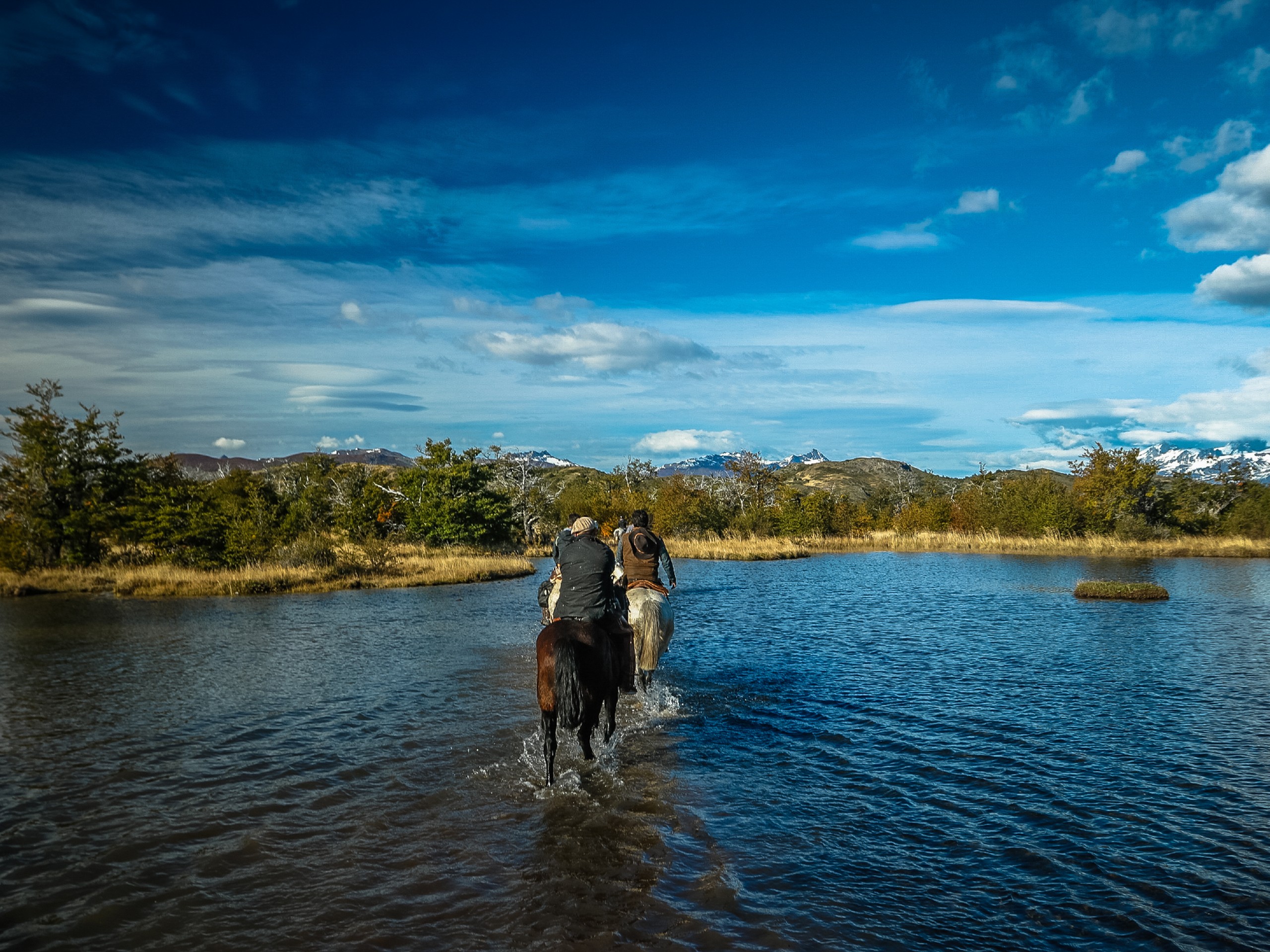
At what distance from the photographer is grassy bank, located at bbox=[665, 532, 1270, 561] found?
45.9 metres

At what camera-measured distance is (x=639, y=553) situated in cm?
1299

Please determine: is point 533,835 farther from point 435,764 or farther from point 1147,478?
point 1147,478

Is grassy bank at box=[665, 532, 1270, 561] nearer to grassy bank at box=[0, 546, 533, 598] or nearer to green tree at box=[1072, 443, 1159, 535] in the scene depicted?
green tree at box=[1072, 443, 1159, 535]

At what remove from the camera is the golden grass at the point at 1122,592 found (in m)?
25.9

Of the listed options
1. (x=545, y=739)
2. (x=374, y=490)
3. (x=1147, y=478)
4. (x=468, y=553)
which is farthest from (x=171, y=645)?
(x=1147, y=478)

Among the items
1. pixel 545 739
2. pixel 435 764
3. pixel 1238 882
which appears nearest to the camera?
pixel 1238 882

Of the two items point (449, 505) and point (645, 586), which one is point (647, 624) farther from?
point (449, 505)

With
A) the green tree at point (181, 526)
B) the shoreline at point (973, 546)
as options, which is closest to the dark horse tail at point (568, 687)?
the green tree at point (181, 526)

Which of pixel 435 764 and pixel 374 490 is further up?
pixel 374 490

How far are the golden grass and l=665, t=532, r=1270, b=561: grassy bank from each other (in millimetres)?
22001

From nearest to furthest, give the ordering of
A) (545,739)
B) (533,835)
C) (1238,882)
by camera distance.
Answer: (1238,882)
(533,835)
(545,739)

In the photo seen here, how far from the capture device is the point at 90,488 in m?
35.0

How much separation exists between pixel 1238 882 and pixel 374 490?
49659 mm

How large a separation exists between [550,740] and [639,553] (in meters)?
4.71
